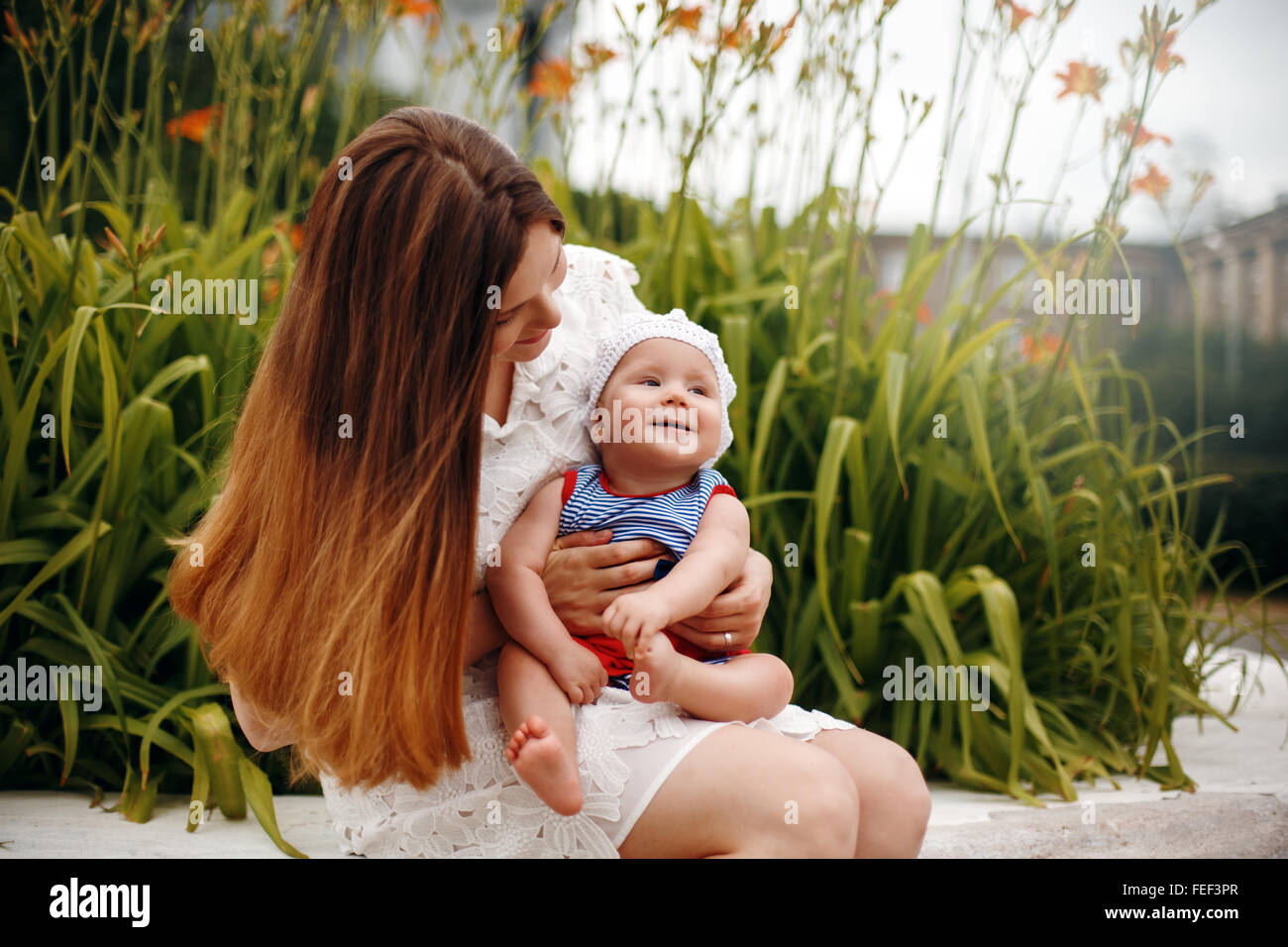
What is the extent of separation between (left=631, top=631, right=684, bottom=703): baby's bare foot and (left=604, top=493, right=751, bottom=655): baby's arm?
0.05 ft

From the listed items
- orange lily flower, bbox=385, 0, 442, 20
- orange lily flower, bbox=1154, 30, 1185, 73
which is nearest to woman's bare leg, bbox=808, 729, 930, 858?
orange lily flower, bbox=1154, 30, 1185, 73

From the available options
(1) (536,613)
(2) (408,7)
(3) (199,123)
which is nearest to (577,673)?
(1) (536,613)

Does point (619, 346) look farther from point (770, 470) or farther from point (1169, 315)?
point (1169, 315)

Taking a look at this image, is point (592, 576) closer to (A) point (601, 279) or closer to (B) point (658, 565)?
(B) point (658, 565)

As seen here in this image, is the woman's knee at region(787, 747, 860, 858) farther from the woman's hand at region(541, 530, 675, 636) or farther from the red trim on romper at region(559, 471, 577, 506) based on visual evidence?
the red trim on romper at region(559, 471, 577, 506)

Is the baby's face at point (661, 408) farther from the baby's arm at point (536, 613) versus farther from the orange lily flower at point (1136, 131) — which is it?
the orange lily flower at point (1136, 131)

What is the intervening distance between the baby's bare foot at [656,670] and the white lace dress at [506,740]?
0.24 ft

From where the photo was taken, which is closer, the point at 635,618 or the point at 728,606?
the point at 635,618

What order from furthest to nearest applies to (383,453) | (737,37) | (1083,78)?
(1083,78) → (737,37) → (383,453)

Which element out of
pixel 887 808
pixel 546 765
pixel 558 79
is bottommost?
pixel 887 808

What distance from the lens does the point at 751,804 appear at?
125 centimetres

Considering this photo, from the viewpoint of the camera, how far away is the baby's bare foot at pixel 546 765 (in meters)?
1.19

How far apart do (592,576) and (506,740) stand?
281 mm
